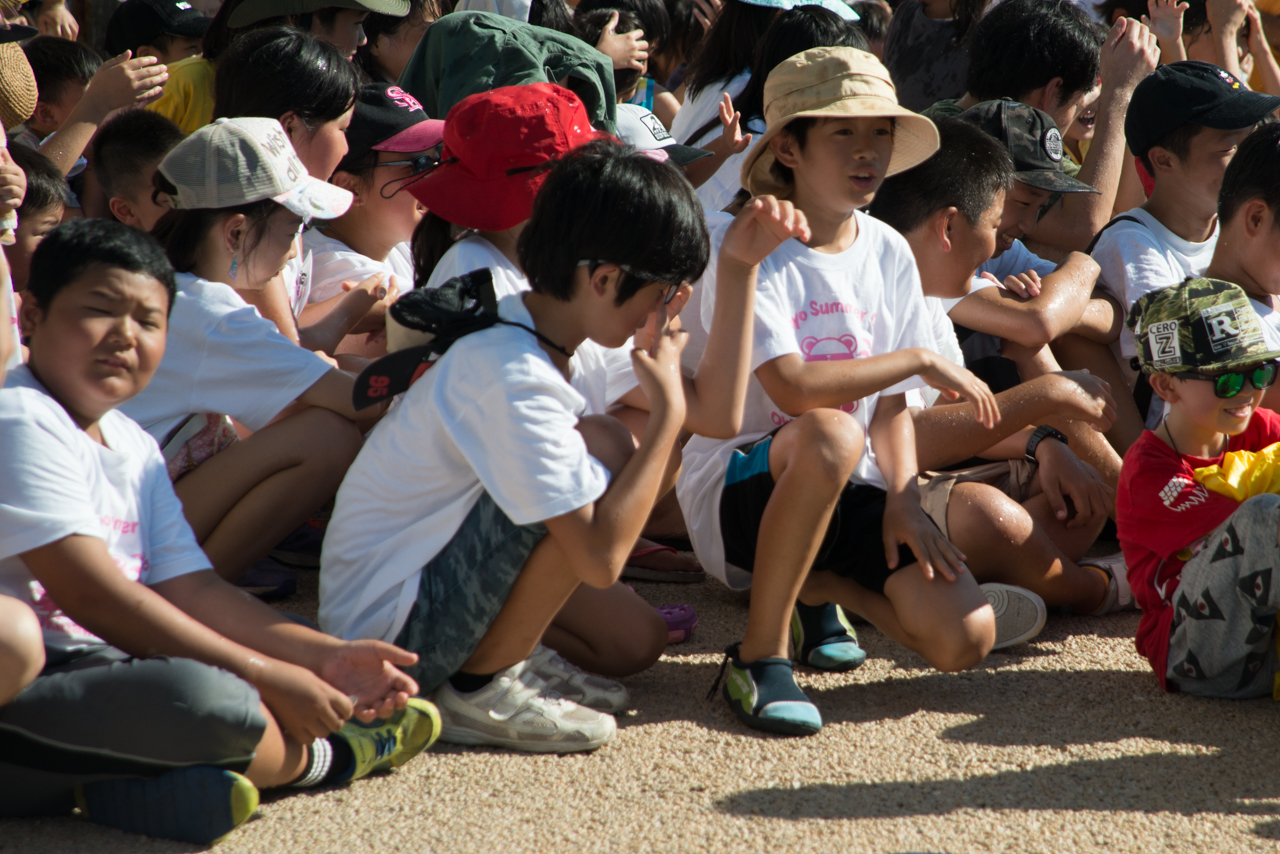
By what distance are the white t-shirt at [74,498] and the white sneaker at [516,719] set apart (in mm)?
568

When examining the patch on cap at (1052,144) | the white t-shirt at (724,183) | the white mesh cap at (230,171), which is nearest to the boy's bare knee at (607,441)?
the white mesh cap at (230,171)

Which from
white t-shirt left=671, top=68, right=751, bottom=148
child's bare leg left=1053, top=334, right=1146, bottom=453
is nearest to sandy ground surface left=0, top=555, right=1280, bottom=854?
child's bare leg left=1053, top=334, right=1146, bottom=453

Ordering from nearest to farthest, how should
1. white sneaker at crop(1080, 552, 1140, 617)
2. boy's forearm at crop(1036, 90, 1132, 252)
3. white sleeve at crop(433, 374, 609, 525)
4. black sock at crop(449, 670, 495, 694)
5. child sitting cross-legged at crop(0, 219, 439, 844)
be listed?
child sitting cross-legged at crop(0, 219, 439, 844) < white sleeve at crop(433, 374, 609, 525) < black sock at crop(449, 670, 495, 694) < white sneaker at crop(1080, 552, 1140, 617) < boy's forearm at crop(1036, 90, 1132, 252)

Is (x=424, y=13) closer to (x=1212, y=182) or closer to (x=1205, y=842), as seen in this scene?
(x=1212, y=182)

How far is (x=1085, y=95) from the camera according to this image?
4.71 meters

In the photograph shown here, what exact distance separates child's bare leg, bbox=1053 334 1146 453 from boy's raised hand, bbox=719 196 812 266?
5.53 feet

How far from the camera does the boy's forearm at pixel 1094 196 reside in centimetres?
437

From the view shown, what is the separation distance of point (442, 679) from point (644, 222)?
0.99 meters

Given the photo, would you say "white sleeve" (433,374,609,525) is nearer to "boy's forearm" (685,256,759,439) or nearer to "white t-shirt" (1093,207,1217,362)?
"boy's forearm" (685,256,759,439)

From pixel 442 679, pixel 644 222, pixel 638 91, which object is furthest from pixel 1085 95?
pixel 442 679

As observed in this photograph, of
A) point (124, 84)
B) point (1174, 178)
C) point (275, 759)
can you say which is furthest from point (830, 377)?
point (124, 84)

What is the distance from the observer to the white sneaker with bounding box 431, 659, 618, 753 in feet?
7.64

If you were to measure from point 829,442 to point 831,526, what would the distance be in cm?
37

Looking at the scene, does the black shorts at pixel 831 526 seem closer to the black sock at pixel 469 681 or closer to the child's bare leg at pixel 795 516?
the child's bare leg at pixel 795 516
